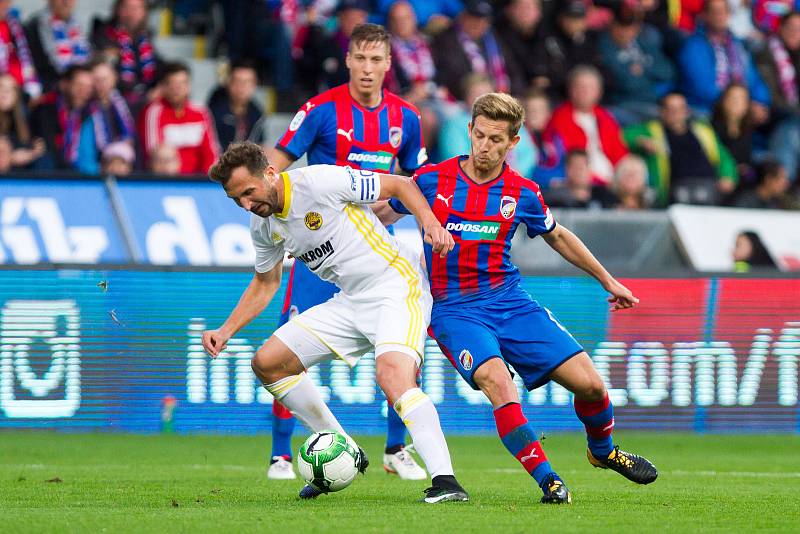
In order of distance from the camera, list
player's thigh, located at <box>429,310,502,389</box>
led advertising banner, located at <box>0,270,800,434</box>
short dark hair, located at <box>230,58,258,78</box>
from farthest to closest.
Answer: short dark hair, located at <box>230,58,258,78</box>
led advertising banner, located at <box>0,270,800,434</box>
player's thigh, located at <box>429,310,502,389</box>

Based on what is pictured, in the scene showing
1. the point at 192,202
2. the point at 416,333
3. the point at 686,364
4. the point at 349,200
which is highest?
the point at 349,200

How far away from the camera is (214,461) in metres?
10.0

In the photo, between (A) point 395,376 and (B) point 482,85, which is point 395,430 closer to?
(A) point 395,376

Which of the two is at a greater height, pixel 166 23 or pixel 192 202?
pixel 166 23

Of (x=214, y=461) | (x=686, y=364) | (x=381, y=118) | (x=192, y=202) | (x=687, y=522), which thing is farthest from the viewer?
(x=192, y=202)

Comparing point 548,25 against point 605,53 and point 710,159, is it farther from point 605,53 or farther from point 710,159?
point 710,159

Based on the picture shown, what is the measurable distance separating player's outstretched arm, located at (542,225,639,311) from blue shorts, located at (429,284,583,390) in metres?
0.35

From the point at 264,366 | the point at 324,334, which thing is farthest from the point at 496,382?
the point at 264,366

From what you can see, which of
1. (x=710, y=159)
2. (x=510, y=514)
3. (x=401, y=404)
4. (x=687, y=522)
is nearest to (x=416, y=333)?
(x=401, y=404)

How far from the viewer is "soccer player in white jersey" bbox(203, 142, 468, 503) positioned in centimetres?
704

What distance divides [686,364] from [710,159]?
4.84 metres

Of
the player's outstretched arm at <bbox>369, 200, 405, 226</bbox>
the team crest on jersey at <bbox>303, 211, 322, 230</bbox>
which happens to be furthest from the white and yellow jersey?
the player's outstretched arm at <bbox>369, 200, 405, 226</bbox>

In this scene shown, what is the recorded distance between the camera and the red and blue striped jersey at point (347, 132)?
8.59 meters

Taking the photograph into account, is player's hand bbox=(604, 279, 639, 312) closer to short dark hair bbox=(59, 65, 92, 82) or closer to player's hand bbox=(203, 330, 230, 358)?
player's hand bbox=(203, 330, 230, 358)
